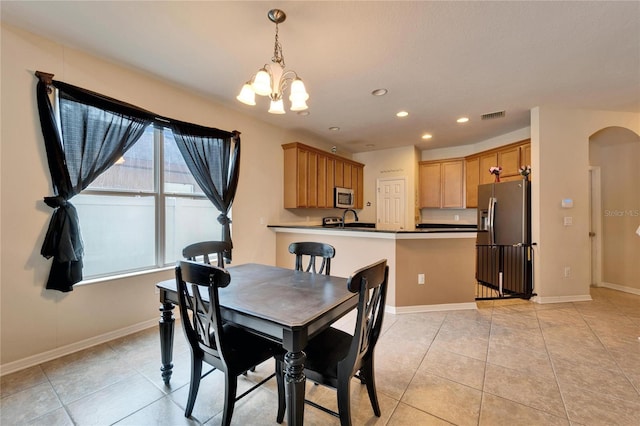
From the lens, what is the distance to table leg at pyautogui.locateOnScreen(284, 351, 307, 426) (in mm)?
1198

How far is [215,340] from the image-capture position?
4.75ft

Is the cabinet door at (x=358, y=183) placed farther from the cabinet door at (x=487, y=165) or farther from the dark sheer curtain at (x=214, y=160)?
the dark sheer curtain at (x=214, y=160)

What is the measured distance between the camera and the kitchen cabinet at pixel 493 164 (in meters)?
4.18

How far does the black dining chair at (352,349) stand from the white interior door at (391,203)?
4437 millimetres

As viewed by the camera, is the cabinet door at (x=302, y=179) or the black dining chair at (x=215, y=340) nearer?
the black dining chair at (x=215, y=340)

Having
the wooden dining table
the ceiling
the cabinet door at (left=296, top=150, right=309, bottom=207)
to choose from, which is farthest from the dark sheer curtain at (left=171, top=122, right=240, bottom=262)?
the wooden dining table

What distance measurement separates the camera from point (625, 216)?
13.7 feet

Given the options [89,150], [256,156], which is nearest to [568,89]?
[256,156]

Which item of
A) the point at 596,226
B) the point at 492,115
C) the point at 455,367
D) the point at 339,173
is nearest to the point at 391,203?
the point at 339,173

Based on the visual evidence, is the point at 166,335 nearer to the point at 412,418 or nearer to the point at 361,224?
the point at 412,418

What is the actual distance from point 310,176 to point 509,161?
3.35 m

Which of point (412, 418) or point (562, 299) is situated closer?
point (412, 418)

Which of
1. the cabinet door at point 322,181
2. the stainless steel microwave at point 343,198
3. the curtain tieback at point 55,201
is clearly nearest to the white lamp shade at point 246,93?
the curtain tieback at point 55,201

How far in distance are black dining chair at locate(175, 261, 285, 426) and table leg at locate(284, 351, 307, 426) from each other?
38cm
